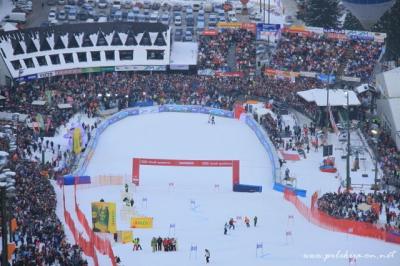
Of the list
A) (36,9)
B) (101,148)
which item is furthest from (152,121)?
(36,9)

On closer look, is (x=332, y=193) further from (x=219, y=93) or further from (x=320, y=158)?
(x=219, y=93)

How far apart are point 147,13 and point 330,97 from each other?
26288 millimetres

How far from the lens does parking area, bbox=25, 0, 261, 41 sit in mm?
92188

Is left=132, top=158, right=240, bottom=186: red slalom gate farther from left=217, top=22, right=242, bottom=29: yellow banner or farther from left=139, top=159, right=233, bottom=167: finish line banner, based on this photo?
left=217, top=22, right=242, bottom=29: yellow banner

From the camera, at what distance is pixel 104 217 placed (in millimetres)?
49312

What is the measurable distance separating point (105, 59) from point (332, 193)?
31142mm

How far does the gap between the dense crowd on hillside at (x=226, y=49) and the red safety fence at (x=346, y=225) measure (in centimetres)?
2957

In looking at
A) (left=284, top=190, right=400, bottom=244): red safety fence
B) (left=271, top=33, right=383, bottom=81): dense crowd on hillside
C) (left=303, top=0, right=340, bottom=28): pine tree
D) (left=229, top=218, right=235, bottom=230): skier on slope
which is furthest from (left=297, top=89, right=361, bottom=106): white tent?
(left=229, top=218, right=235, bottom=230): skier on slope

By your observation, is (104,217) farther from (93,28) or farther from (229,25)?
(229,25)

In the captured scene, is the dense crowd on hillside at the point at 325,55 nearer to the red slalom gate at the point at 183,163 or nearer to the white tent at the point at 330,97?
the white tent at the point at 330,97

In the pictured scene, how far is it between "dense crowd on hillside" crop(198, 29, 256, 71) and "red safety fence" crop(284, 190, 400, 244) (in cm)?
2957

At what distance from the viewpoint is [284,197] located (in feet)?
188

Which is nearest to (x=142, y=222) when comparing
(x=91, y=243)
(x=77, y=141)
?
(x=91, y=243)

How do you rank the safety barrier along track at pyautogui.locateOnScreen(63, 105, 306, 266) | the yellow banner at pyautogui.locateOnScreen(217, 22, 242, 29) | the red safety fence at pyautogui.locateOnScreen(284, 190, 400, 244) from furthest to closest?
the yellow banner at pyautogui.locateOnScreen(217, 22, 242, 29) → the red safety fence at pyautogui.locateOnScreen(284, 190, 400, 244) → the safety barrier along track at pyautogui.locateOnScreen(63, 105, 306, 266)
